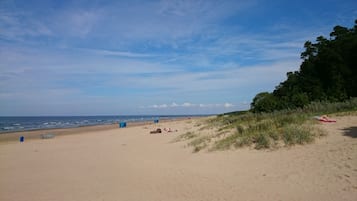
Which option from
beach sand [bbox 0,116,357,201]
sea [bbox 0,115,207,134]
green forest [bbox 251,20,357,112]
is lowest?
beach sand [bbox 0,116,357,201]

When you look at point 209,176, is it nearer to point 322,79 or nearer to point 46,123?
point 322,79

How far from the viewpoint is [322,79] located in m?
25.1

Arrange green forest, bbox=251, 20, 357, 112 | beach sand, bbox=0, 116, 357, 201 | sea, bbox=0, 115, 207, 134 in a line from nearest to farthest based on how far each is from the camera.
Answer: beach sand, bbox=0, 116, 357, 201, green forest, bbox=251, 20, 357, 112, sea, bbox=0, 115, 207, 134

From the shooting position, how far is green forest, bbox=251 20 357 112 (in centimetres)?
2063

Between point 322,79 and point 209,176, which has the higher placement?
point 322,79

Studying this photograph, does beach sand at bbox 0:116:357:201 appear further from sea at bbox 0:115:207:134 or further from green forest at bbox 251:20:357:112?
sea at bbox 0:115:207:134

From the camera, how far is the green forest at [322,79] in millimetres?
20633

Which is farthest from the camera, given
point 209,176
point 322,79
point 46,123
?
point 46,123

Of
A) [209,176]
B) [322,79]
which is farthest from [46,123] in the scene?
[209,176]

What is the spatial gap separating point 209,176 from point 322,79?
2262 cm

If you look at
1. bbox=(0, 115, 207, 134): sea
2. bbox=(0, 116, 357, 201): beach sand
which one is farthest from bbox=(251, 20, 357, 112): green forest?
bbox=(0, 115, 207, 134): sea

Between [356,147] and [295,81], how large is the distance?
2037 centimetres

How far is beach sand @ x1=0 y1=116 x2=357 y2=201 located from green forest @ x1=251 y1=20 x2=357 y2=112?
436 inches

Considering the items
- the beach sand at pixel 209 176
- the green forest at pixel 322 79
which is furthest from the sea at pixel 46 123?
the green forest at pixel 322 79
